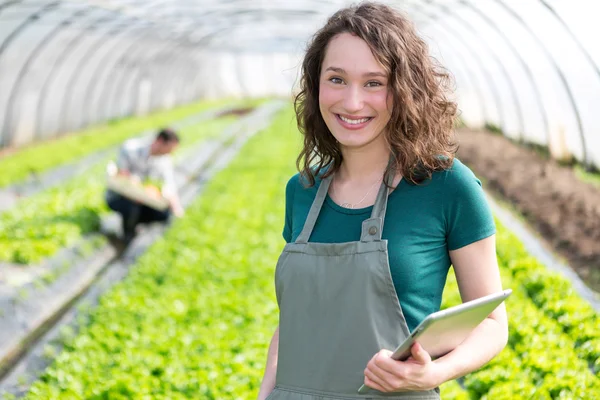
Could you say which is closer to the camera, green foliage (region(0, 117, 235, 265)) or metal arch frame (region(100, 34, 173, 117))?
green foliage (region(0, 117, 235, 265))

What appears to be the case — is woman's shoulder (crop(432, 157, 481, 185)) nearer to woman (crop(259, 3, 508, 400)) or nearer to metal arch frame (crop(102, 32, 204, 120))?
woman (crop(259, 3, 508, 400))

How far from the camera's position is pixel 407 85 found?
1.88 meters

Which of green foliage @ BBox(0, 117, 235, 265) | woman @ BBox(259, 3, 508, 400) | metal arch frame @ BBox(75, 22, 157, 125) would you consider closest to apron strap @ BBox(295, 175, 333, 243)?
woman @ BBox(259, 3, 508, 400)

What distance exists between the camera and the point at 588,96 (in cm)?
973

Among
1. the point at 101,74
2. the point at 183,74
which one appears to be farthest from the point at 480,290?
the point at 183,74

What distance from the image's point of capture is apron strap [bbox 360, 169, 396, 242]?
1808 mm

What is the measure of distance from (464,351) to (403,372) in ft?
0.70

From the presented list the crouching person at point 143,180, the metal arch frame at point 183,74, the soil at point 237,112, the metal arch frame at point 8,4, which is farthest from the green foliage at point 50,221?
the metal arch frame at point 183,74

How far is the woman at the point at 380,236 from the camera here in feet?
5.77

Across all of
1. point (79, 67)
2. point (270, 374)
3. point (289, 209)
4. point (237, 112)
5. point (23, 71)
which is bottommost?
point (237, 112)

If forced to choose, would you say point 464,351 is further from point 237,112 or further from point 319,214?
point 237,112

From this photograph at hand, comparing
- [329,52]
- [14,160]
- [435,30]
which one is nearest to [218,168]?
[14,160]

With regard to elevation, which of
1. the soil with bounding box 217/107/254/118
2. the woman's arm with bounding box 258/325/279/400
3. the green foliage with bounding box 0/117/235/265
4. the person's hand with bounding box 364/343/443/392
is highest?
the person's hand with bounding box 364/343/443/392

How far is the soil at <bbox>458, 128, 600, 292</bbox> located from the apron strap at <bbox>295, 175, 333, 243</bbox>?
5240 mm
